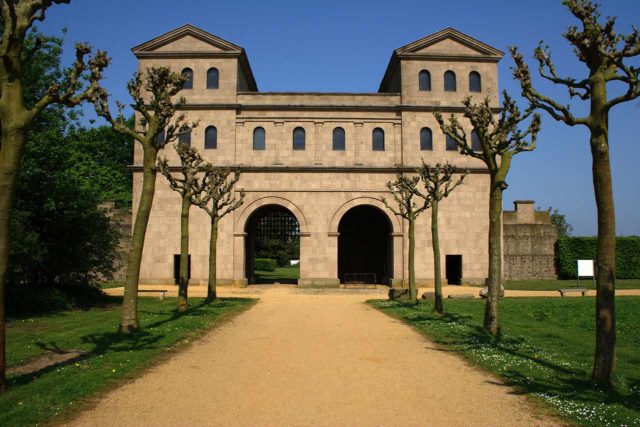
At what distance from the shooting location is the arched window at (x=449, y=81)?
3675 cm

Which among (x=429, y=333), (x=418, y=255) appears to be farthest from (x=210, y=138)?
(x=429, y=333)

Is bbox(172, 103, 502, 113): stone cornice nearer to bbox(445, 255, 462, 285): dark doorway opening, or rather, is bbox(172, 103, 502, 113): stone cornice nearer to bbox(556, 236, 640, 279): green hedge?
bbox(445, 255, 462, 285): dark doorway opening

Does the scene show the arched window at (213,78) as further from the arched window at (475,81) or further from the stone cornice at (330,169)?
the arched window at (475,81)

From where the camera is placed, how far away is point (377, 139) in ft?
120

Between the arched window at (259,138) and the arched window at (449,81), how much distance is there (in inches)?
533

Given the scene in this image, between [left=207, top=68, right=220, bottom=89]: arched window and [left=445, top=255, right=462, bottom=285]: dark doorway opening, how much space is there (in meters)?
21.1

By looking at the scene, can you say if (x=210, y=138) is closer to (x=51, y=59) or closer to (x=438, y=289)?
(x=51, y=59)

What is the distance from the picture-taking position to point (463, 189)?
3616 centimetres

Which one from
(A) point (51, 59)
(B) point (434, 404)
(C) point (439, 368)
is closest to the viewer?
(B) point (434, 404)

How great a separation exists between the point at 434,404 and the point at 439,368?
2615mm

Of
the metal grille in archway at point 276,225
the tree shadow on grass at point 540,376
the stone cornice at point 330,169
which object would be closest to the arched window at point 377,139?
the stone cornice at point 330,169

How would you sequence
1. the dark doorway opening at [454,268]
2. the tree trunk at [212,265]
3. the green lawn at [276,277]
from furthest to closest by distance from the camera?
the green lawn at [276,277] < the dark doorway opening at [454,268] < the tree trunk at [212,265]

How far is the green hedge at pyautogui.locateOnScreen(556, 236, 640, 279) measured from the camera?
4316 cm

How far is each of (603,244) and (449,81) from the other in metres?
30.1
